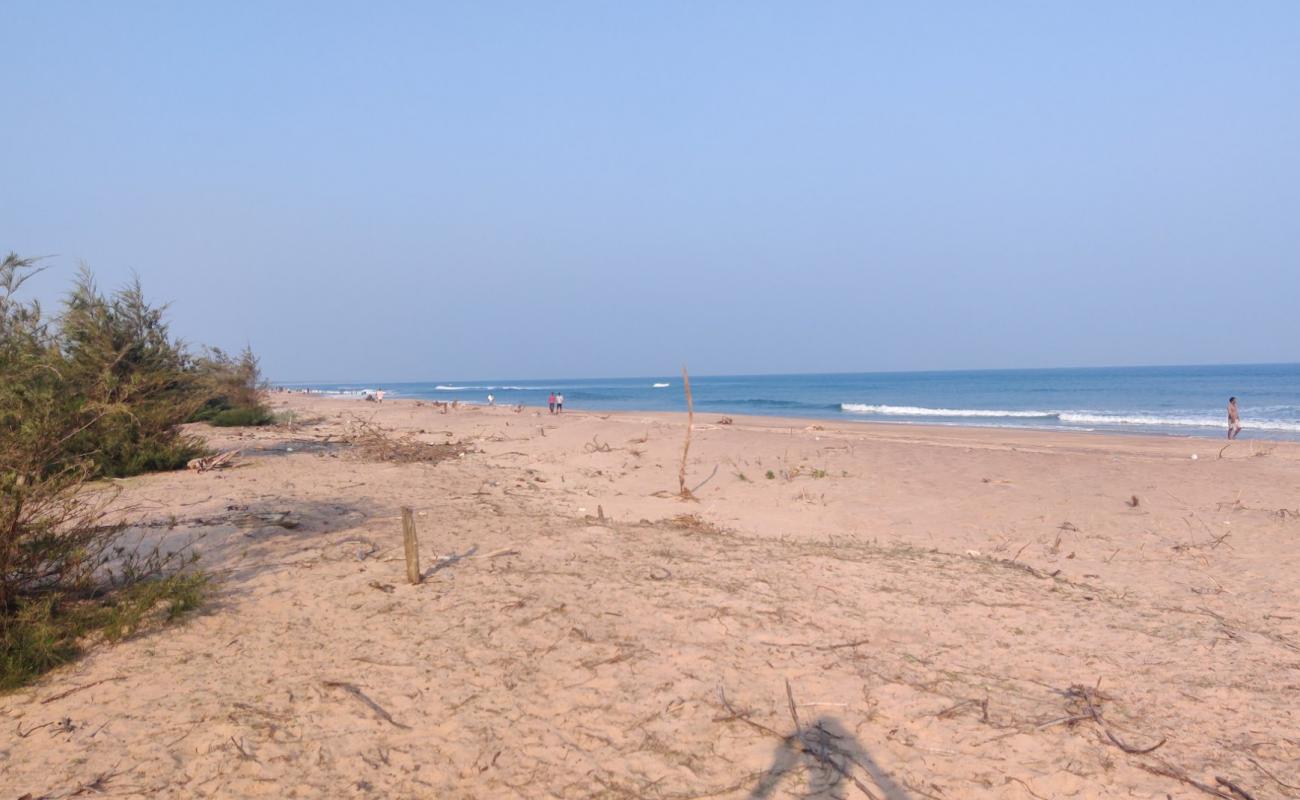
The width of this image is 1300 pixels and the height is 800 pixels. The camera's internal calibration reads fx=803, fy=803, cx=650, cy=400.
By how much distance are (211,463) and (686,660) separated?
900 centimetres

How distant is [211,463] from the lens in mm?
11250

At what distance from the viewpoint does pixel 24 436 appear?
4445mm

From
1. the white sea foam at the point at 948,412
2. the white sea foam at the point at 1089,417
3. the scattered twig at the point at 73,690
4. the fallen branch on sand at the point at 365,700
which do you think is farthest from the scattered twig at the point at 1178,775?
the white sea foam at the point at 948,412

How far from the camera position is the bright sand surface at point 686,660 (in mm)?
3777

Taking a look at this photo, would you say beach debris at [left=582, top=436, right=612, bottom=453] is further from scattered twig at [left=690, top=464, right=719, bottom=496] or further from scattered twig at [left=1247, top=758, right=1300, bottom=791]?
scattered twig at [left=1247, top=758, right=1300, bottom=791]

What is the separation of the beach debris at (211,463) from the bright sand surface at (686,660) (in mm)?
1528

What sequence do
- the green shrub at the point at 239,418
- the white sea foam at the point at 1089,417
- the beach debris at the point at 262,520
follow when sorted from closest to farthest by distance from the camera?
the beach debris at the point at 262,520
the green shrub at the point at 239,418
the white sea foam at the point at 1089,417

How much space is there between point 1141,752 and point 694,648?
2433mm

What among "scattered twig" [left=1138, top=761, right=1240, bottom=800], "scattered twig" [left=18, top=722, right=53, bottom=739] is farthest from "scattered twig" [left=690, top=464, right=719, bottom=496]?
"scattered twig" [left=18, top=722, right=53, bottom=739]

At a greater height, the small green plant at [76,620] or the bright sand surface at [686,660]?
the small green plant at [76,620]

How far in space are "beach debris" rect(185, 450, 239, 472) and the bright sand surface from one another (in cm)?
153

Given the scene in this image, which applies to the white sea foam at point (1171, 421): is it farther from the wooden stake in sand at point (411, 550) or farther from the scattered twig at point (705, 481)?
the wooden stake in sand at point (411, 550)

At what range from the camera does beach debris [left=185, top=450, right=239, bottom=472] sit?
432 inches

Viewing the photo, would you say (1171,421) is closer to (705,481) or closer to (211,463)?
(705,481)
